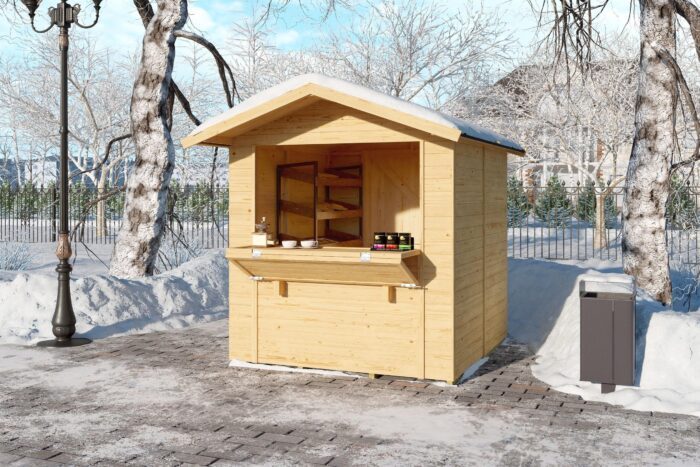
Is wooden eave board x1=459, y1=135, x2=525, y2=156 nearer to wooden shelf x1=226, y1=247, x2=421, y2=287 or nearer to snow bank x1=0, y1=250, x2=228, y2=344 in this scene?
wooden shelf x1=226, y1=247, x2=421, y2=287

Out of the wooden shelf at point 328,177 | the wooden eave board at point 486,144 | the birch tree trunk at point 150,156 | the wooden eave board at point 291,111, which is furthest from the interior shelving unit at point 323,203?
the birch tree trunk at point 150,156

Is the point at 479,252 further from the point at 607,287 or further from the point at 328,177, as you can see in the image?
the point at 328,177

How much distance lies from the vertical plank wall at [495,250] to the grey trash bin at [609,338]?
185 cm

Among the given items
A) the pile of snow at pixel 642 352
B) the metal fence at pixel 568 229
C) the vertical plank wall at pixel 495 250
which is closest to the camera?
the pile of snow at pixel 642 352

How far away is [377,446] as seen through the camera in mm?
5613

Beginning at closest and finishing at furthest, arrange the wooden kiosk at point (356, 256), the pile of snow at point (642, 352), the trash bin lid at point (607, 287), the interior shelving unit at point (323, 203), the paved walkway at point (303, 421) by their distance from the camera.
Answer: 1. the paved walkway at point (303, 421)
2. the pile of snow at point (642, 352)
3. the trash bin lid at point (607, 287)
4. the wooden kiosk at point (356, 256)
5. the interior shelving unit at point (323, 203)

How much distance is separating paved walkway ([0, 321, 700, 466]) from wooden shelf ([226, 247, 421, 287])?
1029 mm

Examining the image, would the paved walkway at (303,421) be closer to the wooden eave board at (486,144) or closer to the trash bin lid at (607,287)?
the trash bin lid at (607,287)

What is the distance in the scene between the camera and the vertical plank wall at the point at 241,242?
830 centimetres

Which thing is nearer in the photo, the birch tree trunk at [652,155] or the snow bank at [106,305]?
the birch tree trunk at [652,155]

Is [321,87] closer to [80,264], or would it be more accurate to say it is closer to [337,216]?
[337,216]

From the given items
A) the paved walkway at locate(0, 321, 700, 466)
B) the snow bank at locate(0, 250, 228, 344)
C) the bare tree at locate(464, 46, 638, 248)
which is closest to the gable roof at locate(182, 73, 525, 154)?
the paved walkway at locate(0, 321, 700, 466)

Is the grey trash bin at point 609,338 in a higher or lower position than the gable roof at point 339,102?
lower

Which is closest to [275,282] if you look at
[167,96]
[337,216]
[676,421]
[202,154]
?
[337,216]
